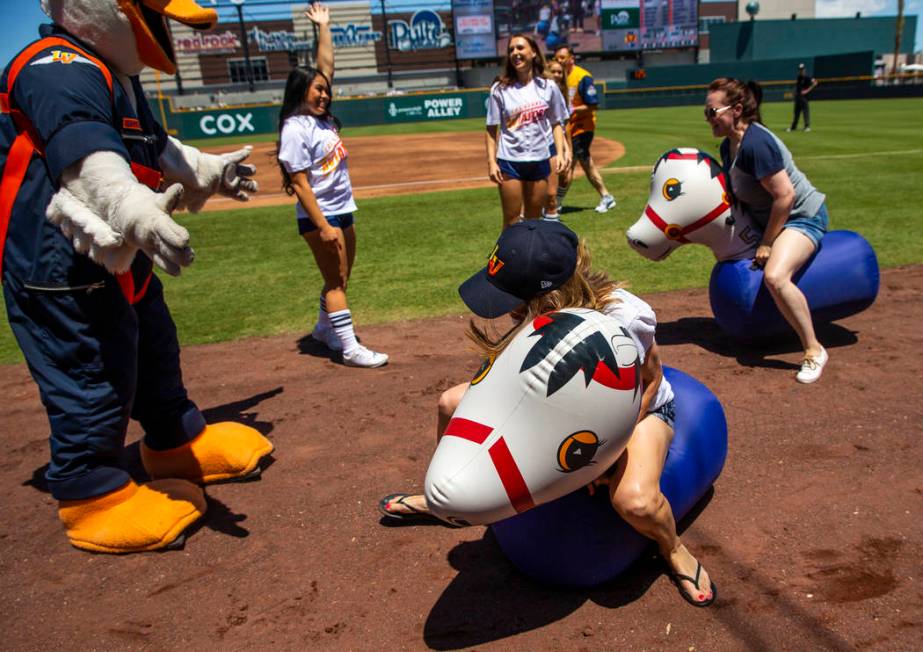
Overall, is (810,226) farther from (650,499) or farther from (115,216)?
(115,216)

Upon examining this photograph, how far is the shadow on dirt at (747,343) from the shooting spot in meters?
4.95

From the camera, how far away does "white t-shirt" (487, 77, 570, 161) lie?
6570mm

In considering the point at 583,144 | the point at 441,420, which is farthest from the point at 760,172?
the point at 583,144

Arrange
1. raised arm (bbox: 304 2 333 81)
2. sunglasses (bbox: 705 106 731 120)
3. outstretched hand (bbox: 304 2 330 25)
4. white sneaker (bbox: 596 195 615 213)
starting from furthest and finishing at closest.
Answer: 1. white sneaker (bbox: 596 195 615 213)
2. outstretched hand (bbox: 304 2 330 25)
3. raised arm (bbox: 304 2 333 81)
4. sunglasses (bbox: 705 106 731 120)

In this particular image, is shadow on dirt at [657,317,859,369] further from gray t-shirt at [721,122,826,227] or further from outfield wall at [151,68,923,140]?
outfield wall at [151,68,923,140]

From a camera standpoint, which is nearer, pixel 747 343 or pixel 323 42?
pixel 747 343

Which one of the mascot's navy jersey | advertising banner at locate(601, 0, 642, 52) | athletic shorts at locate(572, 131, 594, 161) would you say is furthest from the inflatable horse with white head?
advertising banner at locate(601, 0, 642, 52)

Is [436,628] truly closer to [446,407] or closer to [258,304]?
[446,407]

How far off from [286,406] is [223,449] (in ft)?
2.89

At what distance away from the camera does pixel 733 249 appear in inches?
193

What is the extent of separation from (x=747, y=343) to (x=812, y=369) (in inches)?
25.2

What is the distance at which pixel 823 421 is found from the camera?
3949 millimetres

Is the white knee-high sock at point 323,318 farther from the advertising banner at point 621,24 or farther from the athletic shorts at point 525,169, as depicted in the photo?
the advertising banner at point 621,24

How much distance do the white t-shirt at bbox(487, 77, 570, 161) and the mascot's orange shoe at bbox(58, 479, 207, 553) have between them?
177 inches
